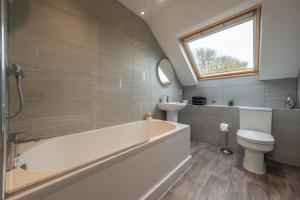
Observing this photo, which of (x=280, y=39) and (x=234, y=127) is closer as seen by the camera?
(x=280, y=39)

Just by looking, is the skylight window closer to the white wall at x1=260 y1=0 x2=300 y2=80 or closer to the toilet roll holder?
the white wall at x1=260 y1=0 x2=300 y2=80

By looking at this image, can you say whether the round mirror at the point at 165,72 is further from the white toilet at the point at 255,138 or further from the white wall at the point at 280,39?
the white wall at the point at 280,39

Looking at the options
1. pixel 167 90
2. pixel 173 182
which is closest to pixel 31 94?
pixel 173 182

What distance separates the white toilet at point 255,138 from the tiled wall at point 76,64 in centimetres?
165

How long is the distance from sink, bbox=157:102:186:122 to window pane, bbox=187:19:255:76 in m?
1.11

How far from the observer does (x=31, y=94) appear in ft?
3.85

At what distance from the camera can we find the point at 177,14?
6.81 ft

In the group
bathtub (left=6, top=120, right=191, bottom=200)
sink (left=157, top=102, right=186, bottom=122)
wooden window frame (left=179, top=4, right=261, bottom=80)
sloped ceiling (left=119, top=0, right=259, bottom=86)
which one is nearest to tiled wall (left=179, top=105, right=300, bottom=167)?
sink (left=157, top=102, right=186, bottom=122)

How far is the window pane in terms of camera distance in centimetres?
218

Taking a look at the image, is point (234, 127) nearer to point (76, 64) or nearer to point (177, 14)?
point (177, 14)

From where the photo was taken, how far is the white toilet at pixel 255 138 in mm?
1624

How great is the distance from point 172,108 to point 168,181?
1289 mm

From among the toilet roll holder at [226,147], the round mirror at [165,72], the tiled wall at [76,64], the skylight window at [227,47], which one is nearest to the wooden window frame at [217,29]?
the skylight window at [227,47]

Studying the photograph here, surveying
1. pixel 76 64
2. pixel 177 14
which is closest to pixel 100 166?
pixel 76 64
